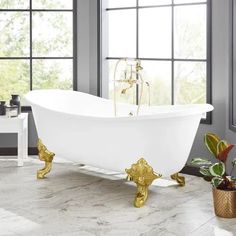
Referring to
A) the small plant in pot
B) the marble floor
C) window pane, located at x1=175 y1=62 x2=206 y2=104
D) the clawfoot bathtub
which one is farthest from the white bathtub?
window pane, located at x1=175 y1=62 x2=206 y2=104

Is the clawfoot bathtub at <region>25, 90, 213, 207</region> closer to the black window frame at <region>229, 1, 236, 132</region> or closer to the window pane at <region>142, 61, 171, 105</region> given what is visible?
the black window frame at <region>229, 1, 236, 132</region>

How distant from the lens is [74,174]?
447 cm

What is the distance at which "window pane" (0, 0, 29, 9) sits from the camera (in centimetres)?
539

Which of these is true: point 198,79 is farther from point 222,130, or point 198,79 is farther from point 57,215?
point 57,215

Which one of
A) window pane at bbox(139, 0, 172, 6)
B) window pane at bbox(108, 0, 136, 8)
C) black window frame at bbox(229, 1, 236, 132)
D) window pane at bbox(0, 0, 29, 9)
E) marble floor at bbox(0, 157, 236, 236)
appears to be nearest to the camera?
marble floor at bbox(0, 157, 236, 236)

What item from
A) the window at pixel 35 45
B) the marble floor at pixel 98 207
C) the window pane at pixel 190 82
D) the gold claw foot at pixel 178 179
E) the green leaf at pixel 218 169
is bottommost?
the marble floor at pixel 98 207

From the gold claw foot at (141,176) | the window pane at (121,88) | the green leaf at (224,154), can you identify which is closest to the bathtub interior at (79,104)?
the window pane at (121,88)

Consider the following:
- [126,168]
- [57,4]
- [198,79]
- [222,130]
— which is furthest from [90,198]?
[57,4]

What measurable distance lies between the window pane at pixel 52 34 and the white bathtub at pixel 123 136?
1368 mm

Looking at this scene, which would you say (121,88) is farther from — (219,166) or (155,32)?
(219,166)

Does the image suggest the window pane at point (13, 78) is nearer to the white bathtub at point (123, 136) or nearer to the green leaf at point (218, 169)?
the white bathtub at point (123, 136)

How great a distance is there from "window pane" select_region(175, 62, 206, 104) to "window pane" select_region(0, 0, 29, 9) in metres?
1.93

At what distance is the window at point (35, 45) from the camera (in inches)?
212

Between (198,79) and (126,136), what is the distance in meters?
1.46
